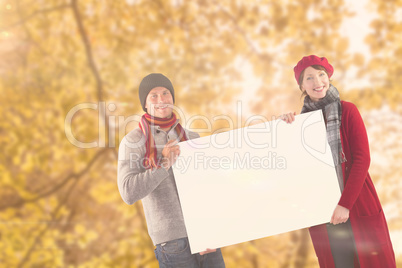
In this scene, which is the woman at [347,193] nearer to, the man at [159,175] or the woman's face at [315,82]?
the woman's face at [315,82]

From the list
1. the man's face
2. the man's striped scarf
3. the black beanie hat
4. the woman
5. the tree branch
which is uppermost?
the tree branch

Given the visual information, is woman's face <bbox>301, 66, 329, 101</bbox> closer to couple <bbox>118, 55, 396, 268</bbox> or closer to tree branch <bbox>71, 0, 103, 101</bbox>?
couple <bbox>118, 55, 396, 268</bbox>

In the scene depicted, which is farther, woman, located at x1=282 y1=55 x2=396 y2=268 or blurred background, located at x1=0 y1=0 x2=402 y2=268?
blurred background, located at x1=0 y1=0 x2=402 y2=268

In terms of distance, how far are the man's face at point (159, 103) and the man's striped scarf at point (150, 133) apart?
0.02m

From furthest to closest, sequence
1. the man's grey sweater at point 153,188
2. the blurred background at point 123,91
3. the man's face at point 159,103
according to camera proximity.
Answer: the blurred background at point 123,91
the man's face at point 159,103
the man's grey sweater at point 153,188

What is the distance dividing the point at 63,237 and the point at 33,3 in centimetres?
134

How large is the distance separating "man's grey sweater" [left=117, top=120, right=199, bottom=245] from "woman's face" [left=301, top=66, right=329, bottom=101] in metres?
0.56

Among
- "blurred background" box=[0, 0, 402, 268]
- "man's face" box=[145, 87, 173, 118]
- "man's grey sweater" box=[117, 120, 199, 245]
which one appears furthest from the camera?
"blurred background" box=[0, 0, 402, 268]

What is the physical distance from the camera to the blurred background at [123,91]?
162 cm

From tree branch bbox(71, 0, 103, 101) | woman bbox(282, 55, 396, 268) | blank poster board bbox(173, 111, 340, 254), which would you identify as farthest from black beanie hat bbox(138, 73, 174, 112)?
tree branch bbox(71, 0, 103, 101)

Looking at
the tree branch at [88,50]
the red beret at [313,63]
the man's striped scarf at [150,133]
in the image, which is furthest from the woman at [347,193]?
the tree branch at [88,50]

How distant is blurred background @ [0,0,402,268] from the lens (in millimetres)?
1615

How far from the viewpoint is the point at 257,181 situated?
1.16 meters

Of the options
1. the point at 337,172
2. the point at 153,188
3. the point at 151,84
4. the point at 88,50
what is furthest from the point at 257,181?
the point at 88,50
